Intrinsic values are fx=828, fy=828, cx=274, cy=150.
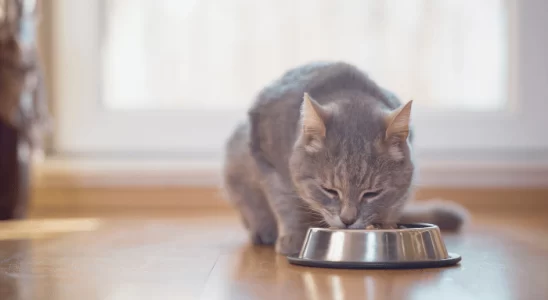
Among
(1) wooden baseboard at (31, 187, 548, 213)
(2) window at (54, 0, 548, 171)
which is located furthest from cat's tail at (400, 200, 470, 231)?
(2) window at (54, 0, 548, 171)

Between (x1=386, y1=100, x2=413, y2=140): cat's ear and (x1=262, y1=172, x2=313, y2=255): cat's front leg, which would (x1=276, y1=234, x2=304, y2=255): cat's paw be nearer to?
(x1=262, y1=172, x2=313, y2=255): cat's front leg

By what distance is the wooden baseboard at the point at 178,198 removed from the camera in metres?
3.21

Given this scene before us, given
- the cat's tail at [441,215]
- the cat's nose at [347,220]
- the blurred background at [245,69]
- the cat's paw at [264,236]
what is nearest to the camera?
the cat's nose at [347,220]

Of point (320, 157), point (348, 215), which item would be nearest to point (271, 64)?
point (320, 157)

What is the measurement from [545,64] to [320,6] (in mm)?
931

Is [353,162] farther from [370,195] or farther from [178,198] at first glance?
[178,198]

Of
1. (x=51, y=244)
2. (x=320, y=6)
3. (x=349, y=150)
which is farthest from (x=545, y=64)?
(x=51, y=244)

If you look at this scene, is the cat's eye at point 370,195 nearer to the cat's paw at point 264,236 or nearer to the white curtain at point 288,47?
the cat's paw at point 264,236

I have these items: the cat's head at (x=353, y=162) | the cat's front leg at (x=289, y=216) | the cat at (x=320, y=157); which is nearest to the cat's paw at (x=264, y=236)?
the cat at (x=320, y=157)

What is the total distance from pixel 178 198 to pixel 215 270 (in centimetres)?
173

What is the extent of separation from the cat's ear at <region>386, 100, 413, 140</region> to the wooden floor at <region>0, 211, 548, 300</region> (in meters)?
0.30

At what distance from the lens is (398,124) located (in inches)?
67.4

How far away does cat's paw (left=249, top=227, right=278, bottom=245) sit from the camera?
212 centimetres

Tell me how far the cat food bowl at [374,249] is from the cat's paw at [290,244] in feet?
0.86
